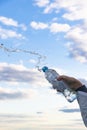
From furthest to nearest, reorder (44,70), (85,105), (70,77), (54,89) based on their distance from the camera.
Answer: (44,70) → (54,89) → (70,77) → (85,105)

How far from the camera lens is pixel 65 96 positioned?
2086cm

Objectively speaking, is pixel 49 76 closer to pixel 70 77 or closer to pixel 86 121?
pixel 70 77

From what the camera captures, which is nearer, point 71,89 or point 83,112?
point 83,112

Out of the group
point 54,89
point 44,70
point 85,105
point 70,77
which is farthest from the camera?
point 44,70

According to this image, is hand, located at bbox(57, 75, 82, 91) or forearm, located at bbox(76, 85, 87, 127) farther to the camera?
hand, located at bbox(57, 75, 82, 91)

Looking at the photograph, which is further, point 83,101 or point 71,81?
point 71,81

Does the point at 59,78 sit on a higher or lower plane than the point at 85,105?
higher

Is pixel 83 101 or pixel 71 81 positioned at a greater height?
pixel 71 81

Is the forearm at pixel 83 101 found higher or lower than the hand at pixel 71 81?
lower

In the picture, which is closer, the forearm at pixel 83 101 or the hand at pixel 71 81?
the forearm at pixel 83 101

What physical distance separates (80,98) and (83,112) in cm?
89

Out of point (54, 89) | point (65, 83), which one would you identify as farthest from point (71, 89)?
point (54, 89)

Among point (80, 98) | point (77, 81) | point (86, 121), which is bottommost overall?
point (86, 121)

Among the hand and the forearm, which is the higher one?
the hand
